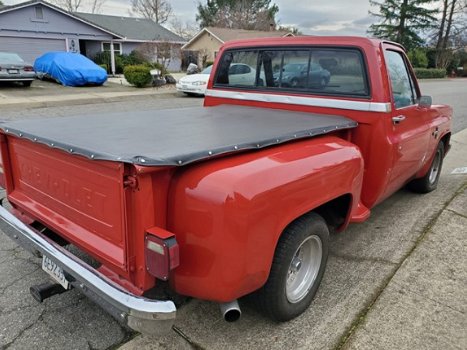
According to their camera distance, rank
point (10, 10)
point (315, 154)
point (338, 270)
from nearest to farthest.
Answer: point (315, 154), point (338, 270), point (10, 10)

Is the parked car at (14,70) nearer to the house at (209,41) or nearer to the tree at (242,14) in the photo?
the house at (209,41)

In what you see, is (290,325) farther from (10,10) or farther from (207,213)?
(10,10)

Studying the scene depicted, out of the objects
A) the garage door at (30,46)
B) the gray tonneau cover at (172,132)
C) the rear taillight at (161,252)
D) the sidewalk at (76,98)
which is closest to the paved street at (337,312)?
the rear taillight at (161,252)

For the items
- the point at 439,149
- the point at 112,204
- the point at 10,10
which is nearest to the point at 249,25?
the point at 10,10

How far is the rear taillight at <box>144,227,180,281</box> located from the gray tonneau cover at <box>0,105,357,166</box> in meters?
0.35

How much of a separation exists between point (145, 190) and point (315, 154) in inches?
45.8

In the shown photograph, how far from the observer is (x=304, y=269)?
9.20 feet

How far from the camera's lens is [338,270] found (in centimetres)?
335

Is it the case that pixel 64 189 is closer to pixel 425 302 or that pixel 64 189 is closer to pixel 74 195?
pixel 74 195

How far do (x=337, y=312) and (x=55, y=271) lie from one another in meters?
1.90

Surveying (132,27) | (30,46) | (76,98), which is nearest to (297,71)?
(76,98)

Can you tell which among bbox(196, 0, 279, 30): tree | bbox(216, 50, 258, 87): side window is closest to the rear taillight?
bbox(216, 50, 258, 87): side window

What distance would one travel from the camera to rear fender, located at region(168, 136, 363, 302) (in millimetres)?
1969

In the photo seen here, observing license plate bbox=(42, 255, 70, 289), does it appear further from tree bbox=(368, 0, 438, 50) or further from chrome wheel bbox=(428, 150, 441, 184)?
tree bbox=(368, 0, 438, 50)
